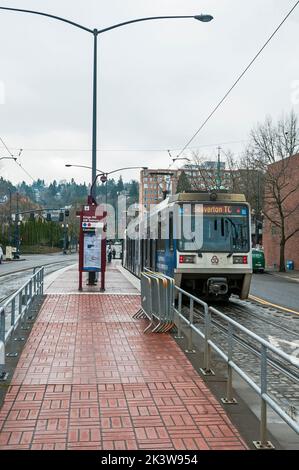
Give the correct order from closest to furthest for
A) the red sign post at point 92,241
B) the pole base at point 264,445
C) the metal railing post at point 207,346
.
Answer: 1. the pole base at point 264,445
2. the metal railing post at point 207,346
3. the red sign post at point 92,241

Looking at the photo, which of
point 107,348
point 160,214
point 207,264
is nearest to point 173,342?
point 107,348

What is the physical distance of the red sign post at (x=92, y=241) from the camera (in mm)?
19062

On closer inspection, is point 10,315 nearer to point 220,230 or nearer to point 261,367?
point 261,367

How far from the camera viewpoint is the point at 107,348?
8.98 m

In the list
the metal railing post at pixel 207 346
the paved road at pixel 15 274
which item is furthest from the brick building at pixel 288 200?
the metal railing post at pixel 207 346

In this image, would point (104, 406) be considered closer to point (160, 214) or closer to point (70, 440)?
point (70, 440)

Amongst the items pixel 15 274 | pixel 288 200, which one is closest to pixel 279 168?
pixel 288 200

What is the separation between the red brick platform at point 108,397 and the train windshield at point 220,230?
5.32 m

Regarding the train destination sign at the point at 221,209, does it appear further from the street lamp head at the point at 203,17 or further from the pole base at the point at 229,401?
the pole base at the point at 229,401

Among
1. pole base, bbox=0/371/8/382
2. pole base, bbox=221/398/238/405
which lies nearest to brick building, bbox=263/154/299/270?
pole base, bbox=0/371/8/382

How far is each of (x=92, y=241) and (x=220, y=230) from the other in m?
5.24

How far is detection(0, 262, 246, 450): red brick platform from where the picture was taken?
4.96 metres

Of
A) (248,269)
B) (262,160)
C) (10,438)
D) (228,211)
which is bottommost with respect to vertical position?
(10,438)

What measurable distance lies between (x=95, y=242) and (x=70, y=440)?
14543 mm
